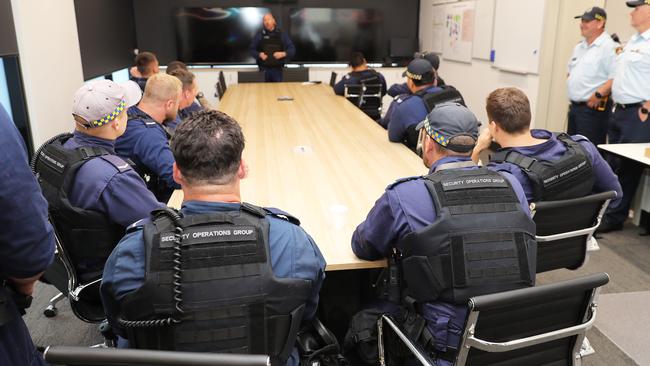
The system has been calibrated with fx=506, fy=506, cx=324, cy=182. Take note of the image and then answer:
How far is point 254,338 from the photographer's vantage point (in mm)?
A: 1311

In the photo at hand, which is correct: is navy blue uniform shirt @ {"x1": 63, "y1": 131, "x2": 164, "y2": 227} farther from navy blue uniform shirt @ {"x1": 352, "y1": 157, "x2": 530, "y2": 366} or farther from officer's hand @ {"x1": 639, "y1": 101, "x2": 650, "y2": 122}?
officer's hand @ {"x1": 639, "y1": 101, "x2": 650, "y2": 122}

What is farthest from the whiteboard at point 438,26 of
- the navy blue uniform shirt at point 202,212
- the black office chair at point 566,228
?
the navy blue uniform shirt at point 202,212

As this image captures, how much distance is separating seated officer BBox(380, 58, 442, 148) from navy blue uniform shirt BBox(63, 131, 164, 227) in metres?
2.05

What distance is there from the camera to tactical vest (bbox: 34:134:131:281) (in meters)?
1.95

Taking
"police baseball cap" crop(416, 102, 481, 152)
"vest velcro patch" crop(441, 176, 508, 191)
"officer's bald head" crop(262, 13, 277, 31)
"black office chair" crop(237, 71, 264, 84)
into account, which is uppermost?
"officer's bald head" crop(262, 13, 277, 31)

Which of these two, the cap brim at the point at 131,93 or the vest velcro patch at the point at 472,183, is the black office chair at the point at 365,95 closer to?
the cap brim at the point at 131,93

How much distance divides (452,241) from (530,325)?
31 centimetres

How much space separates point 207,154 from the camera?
1422 millimetres

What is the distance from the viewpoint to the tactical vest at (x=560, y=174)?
2191 millimetres

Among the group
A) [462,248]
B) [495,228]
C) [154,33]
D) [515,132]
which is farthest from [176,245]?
[154,33]

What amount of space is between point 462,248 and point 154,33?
885cm

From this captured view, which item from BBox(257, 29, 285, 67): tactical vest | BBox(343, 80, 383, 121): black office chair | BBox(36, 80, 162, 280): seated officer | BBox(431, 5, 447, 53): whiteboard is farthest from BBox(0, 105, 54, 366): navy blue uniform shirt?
BBox(431, 5, 447, 53): whiteboard

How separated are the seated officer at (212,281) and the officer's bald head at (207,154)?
24 mm

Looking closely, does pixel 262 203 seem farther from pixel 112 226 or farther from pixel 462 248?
pixel 462 248
